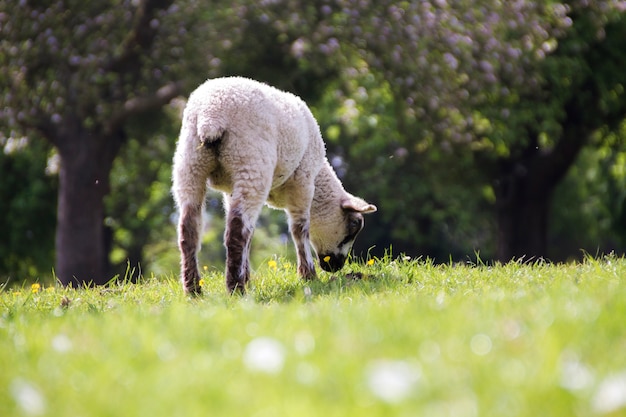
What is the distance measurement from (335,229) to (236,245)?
2.15m

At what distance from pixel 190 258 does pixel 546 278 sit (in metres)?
2.76

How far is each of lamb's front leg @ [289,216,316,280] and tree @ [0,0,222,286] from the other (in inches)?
212

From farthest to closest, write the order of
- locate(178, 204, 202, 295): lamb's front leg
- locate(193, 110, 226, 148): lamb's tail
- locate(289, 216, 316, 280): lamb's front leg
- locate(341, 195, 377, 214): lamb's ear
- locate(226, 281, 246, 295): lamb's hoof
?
locate(341, 195, 377, 214): lamb's ear, locate(289, 216, 316, 280): lamb's front leg, locate(178, 204, 202, 295): lamb's front leg, locate(226, 281, 246, 295): lamb's hoof, locate(193, 110, 226, 148): lamb's tail

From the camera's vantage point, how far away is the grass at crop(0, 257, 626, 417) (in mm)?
2498

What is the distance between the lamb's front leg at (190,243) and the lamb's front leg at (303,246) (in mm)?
1260

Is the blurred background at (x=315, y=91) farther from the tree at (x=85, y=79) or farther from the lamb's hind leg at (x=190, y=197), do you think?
the lamb's hind leg at (x=190, y=197)

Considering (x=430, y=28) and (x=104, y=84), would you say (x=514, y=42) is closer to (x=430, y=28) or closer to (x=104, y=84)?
(x=430, y=28)

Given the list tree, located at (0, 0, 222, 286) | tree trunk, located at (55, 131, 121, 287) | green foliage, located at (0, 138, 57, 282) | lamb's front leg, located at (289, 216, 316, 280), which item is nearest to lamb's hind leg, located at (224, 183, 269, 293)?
lamb's front leg, located at (289, 216, 316, 280)

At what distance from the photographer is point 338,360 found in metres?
2.94

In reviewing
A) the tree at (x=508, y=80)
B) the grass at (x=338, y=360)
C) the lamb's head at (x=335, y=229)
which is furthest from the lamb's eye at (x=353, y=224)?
the tree at (x=508, y=80)

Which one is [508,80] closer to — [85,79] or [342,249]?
[85,79]

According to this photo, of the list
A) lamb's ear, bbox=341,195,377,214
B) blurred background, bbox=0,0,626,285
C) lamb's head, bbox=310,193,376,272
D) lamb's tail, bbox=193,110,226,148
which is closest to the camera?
lamb's tail, bbox=193,110,226,148

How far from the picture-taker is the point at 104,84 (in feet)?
44.8

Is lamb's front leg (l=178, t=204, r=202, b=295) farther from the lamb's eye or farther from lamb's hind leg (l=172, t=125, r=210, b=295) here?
the lamb's eye
